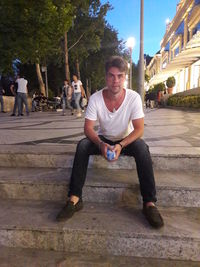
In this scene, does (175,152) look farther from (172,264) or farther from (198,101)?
(198,101)

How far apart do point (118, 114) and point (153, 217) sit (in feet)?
3.74

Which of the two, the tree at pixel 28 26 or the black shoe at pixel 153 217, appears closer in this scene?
the black shoe at pixel 153 217

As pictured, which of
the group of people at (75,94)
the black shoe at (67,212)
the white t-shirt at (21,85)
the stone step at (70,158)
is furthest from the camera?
the white t-shirt at (21,85)

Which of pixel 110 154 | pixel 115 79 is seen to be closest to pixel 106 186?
pixel 110 154

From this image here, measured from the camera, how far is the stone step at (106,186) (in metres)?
2.52

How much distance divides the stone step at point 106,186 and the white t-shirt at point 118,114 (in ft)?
1.74

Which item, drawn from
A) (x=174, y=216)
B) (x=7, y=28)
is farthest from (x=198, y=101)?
(x=174, y=216)

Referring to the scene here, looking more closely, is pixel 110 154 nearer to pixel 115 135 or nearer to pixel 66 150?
pixel 115 135

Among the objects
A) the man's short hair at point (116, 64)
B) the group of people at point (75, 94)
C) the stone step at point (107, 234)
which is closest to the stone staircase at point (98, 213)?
the stone step at point (107, 234)

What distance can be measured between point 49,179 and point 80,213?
0.59 m

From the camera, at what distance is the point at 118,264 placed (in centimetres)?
198

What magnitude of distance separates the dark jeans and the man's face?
0.62 m

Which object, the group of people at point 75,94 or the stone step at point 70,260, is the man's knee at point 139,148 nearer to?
the stone step at point 70,260

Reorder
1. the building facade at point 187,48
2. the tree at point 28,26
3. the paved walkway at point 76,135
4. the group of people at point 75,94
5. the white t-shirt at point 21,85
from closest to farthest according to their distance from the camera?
the paved walkway at point 76,135, the group of people at point 75,94, the white t-shirt at point 21,85, the tree at point 28,26, the building facade at point 187,48
